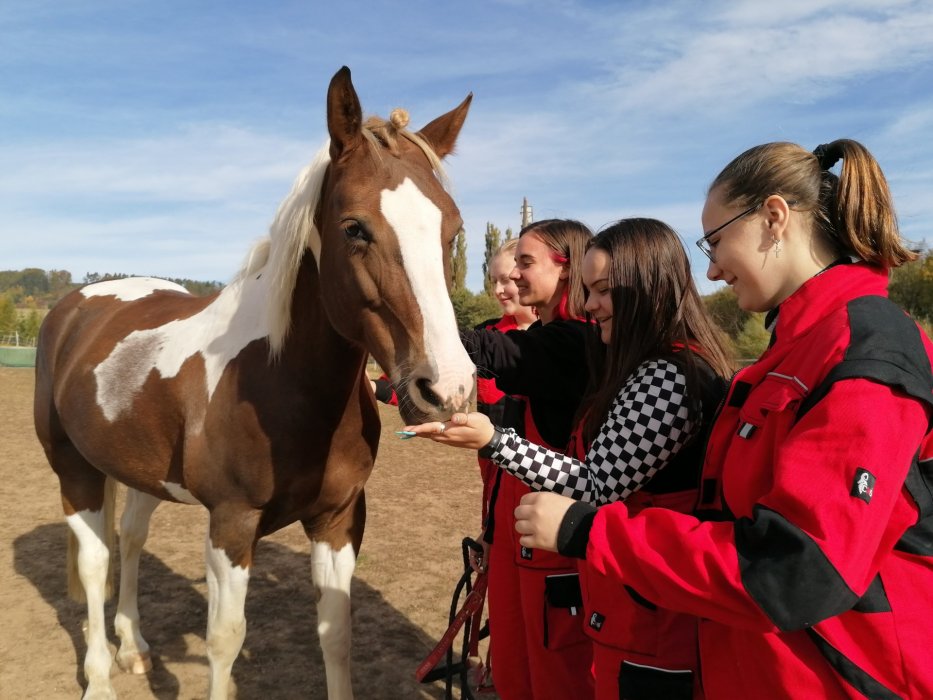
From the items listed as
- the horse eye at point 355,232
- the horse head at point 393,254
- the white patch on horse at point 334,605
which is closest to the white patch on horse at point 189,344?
the horse head at point 393,254

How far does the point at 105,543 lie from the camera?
350cm

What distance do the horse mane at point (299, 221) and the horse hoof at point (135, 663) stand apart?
214 centimetres

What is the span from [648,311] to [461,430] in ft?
2.07

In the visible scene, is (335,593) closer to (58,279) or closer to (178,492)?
(178,492)

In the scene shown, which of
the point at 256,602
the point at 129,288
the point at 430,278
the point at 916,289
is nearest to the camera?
the point at 430,278

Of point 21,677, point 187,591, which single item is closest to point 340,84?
point 21,677

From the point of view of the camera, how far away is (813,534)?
3.06ft

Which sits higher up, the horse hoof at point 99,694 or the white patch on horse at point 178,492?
the white patch on horse at point 178,492

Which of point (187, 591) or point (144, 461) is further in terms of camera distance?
point (187, 591)

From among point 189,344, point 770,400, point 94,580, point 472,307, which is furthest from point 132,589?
point 472,307

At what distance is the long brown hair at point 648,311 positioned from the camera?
1786mm

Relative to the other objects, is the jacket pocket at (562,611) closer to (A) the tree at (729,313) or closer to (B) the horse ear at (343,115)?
(B) the horse ear at (343,115)

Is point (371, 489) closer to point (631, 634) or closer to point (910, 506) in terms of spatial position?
point (631, 634)

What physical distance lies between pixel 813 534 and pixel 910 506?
0.21m
